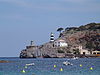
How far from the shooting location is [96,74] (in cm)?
7706

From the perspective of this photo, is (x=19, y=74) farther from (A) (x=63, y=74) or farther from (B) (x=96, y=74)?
(B) (x=96, y=74)

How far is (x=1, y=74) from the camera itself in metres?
82.6

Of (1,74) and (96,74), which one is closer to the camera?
(96,74)

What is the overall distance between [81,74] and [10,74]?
1550cm

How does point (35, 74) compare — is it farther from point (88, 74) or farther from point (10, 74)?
point (88, 74)

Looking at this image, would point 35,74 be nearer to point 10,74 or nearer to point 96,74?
point 10,74

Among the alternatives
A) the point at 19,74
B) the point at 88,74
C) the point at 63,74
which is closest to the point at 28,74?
the point at 19,74

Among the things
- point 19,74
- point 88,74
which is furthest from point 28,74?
point 88,74

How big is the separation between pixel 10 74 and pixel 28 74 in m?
3.86

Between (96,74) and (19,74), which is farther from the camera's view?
(19,74)

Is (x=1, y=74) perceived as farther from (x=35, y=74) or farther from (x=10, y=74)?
(x=35, y=74)

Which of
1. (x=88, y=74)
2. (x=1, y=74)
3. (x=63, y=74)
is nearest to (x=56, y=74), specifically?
(x=63, y=74)

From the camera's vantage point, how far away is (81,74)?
254ft

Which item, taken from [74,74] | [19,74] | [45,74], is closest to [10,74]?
[19,74]
